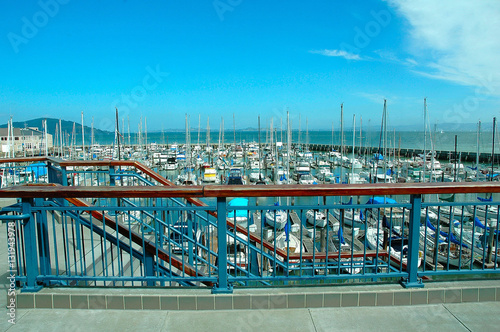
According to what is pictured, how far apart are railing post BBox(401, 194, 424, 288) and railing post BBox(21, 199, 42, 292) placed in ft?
12.2

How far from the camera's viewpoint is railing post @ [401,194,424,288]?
322 centimetres

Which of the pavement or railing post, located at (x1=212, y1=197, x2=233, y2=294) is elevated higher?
railing post, located at (x1=212, y1=197, x2=233, y2=294)

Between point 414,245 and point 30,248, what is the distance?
3796mm

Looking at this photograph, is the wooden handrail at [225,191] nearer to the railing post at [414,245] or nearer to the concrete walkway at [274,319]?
the railing post at [414,245]

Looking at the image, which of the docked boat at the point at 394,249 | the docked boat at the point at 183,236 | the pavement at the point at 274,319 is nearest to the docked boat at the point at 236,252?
the docked boat at the point at 183,236

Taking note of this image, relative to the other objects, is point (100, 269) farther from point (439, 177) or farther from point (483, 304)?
point (439, 177)

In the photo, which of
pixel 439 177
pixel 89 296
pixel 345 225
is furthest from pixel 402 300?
pixel 439 177

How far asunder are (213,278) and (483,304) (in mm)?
2742

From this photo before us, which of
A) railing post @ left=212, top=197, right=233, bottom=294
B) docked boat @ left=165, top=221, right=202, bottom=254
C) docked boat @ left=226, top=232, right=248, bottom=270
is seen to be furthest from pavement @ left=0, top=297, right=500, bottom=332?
docked boat @ left=165, top=221, right=202, bottom=254

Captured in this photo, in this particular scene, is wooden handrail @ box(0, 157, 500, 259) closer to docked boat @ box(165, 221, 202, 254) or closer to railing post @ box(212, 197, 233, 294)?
railing post @ box(212, 197, 233, 294)

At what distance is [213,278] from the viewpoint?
10.7 ft

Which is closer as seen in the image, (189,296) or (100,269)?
(189,296)

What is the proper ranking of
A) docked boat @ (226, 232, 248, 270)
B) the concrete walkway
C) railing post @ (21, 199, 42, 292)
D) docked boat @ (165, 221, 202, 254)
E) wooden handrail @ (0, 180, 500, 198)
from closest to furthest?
the concrete walkway, wooden handrail @ (0, 180, 500, 198), railing post @ (21, 199, 42, 292), docked boat @ (226, 232, 248, 270), docked boat @ (165, 221, 202, 254)

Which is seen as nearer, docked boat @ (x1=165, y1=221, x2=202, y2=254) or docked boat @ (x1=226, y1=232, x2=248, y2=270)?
docked boat @ (x1=226, y1=232, x2=248, y2=270)
